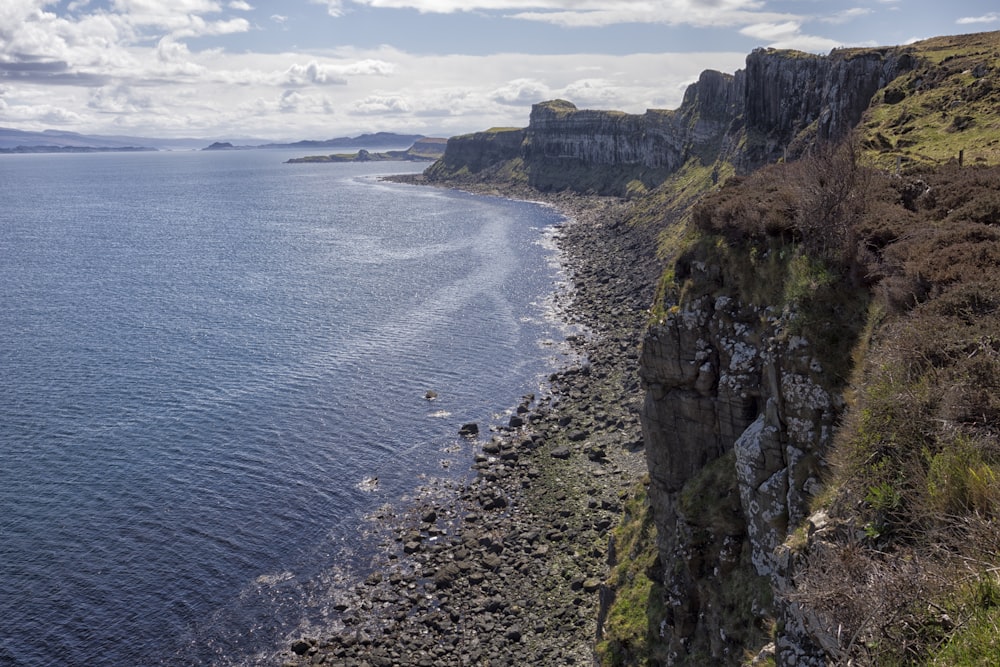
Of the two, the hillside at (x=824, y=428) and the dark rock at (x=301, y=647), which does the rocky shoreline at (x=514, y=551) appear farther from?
the hillside at (x=824, y=428)

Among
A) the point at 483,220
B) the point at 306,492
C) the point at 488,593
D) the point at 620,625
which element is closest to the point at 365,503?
the point at 306,492

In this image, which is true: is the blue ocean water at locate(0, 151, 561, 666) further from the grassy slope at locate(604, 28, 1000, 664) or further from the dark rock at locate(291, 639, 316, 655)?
the grassy slope at locate(604, 28, 1000, 664)

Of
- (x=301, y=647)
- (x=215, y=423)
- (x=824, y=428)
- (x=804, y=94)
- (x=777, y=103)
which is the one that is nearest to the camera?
(x=824, y=428)

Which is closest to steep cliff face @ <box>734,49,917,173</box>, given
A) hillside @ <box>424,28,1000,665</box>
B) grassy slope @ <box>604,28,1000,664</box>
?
hillside @ <box>424,28,1000,665</box>

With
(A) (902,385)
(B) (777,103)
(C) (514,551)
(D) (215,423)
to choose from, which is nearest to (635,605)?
(C) (514,551)

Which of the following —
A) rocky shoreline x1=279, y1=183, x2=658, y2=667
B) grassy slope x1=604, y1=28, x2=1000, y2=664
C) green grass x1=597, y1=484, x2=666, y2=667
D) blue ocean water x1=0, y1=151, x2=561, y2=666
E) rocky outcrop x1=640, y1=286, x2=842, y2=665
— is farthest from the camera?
blue ocean water x1=0, y1=151, x2=561, y2=666

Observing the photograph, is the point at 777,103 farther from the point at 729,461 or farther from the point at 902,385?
the point at 902,385
